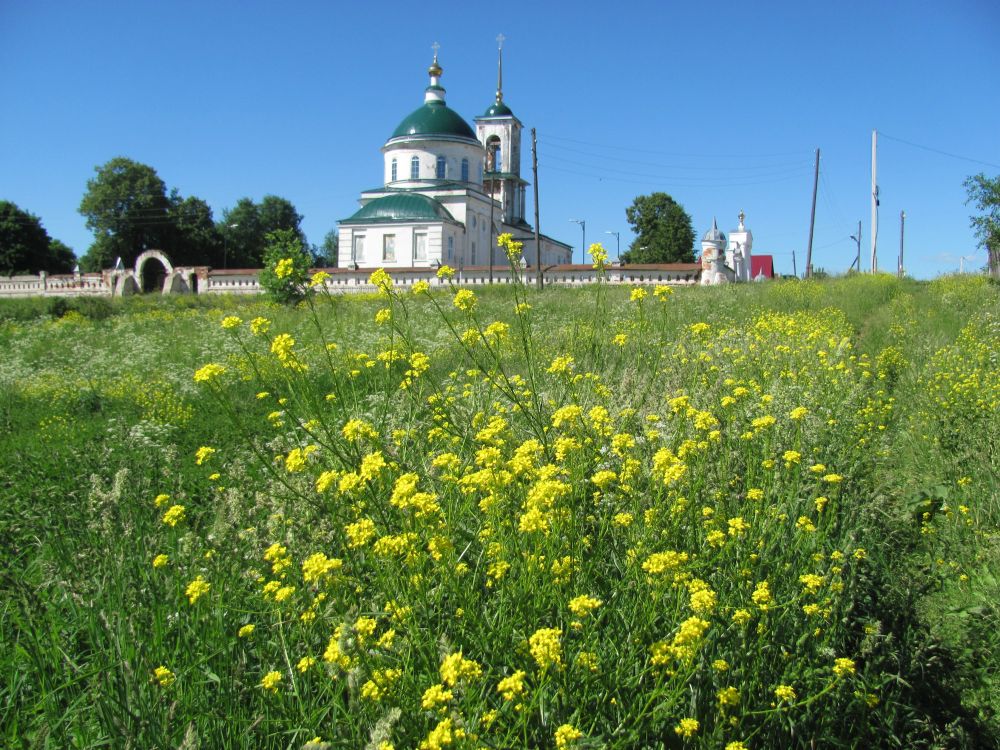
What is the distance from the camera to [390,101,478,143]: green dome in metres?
45.6

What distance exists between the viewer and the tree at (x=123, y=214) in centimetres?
5253

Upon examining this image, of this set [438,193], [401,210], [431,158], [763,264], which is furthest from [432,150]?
[763,264]

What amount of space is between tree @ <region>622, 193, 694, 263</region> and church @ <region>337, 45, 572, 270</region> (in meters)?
9.63

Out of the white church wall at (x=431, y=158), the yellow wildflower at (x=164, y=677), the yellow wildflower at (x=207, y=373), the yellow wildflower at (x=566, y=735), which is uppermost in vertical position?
the white church wall at (x=431, y=158)

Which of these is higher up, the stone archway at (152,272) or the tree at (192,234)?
the tree at (192,234)

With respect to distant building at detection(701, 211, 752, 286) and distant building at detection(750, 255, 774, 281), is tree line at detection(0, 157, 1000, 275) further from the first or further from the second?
distant building at detection(701, 211, 752, 286)

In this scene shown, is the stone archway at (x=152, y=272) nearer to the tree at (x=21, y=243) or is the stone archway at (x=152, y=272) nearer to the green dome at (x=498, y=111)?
the tree at (x=21, y=243)

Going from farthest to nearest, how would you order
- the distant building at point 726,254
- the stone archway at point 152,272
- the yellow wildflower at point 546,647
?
1. the stone archway at point 152,272
2. the distant building at point 726,254
3. the yellow wildflower at point 546,647

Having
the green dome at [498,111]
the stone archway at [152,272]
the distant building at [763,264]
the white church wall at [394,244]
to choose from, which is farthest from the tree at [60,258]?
the distant building at [763,264]

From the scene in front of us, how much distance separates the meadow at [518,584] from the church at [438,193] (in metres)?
36.8

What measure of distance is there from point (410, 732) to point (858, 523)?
7.34ft

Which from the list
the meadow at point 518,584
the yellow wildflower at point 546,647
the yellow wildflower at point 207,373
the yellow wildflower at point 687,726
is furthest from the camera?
the yellow wildflower at point 207,373

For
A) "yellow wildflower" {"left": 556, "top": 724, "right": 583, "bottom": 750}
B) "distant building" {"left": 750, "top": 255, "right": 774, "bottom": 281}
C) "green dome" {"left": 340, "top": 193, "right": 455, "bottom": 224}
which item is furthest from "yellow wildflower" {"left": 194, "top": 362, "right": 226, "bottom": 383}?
"distant building" {"left": 750, "top": 255, "right": 774, "bottom": 281}

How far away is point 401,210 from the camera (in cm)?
4312
